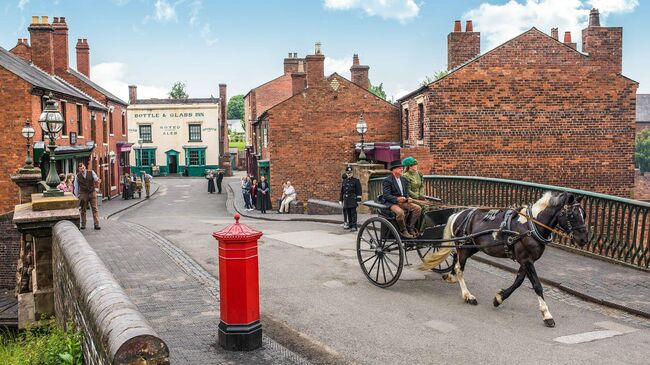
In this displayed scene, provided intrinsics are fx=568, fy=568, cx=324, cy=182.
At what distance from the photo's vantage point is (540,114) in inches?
801

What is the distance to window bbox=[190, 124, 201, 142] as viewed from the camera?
6066 cm

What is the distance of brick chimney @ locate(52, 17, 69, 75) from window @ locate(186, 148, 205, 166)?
25719mm

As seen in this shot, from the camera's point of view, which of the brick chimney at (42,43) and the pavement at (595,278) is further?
the brick chimney at (42,43)

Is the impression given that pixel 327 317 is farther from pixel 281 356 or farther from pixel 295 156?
pixel 295 156

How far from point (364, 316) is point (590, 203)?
6094mm

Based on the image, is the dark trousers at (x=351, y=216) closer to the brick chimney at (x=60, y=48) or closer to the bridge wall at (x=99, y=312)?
the bridge wall at (x=99, y=312)

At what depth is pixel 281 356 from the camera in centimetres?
615

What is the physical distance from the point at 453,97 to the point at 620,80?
5.99 metres

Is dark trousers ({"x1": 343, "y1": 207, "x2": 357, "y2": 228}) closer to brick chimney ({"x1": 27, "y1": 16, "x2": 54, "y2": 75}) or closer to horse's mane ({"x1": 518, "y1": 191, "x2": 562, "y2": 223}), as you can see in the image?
horse's mane ({"x1": 518, "y1": 191, "x2": 562, "y2": 223})

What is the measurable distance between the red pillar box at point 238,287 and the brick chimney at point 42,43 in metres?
29.2

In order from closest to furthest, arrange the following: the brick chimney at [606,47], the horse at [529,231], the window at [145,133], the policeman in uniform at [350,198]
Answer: the horse at [529,231] < the policeman in uniform at [350,198] < the brick chimney at [606,47] < the window at [145,133]

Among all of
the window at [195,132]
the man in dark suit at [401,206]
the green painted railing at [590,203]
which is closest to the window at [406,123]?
the green painted railing at [590,203]

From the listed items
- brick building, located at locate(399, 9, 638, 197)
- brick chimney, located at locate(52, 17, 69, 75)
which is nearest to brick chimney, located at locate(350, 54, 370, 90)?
brick building, located at locate(399, 9, 638, 197)

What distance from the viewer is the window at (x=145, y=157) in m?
59.9
